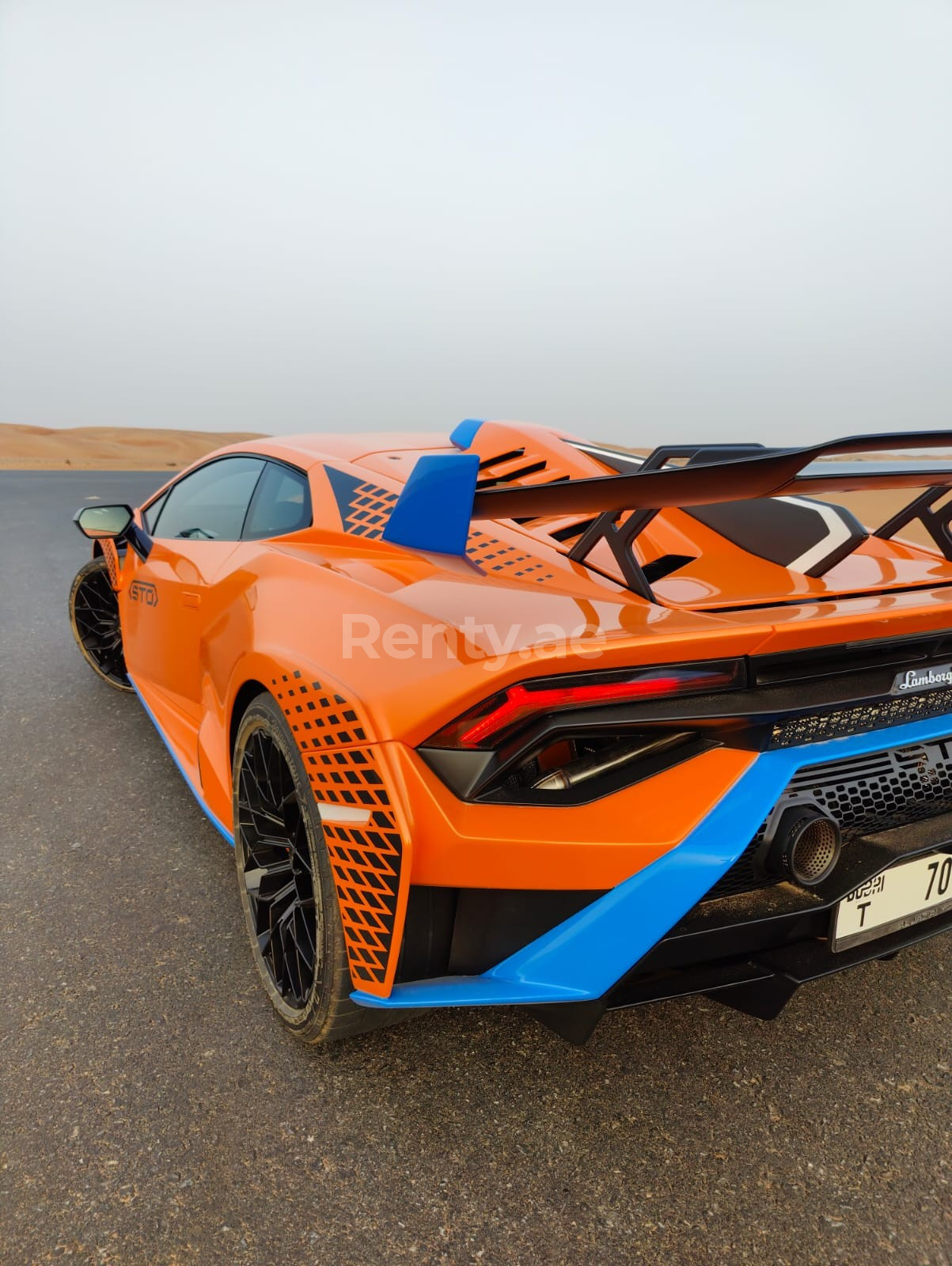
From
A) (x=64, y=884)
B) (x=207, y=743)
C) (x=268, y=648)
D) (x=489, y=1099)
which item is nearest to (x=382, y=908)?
(x=489, y=1099)

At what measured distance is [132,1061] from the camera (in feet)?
6.23

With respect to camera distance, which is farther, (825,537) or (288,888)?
(825,537)

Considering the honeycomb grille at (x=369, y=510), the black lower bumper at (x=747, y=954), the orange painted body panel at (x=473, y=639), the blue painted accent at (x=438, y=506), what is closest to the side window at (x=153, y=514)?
the orange painted body panel at (x=473, y=639)

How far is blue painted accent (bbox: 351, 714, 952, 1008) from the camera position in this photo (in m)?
1.47

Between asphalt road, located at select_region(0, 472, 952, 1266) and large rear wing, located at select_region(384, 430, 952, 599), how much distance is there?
1076 millimetres

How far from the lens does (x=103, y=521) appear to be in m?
3.73

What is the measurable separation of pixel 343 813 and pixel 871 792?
Answer: 1.09m

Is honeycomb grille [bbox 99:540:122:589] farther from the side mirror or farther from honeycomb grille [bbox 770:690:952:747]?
honeycomb grille [bbox 770:690:952:747]

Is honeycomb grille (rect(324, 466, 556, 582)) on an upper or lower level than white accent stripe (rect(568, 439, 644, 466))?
lower

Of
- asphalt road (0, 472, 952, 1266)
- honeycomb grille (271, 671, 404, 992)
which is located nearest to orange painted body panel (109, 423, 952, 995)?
honeycomb grille (271, 671, 404, 992)

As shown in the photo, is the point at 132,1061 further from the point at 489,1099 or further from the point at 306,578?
the point at 306,578

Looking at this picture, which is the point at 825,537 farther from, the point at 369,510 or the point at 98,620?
the point at 98,620

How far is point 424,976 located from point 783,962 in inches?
26.9

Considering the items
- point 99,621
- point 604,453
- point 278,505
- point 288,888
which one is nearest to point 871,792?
point 288,888
